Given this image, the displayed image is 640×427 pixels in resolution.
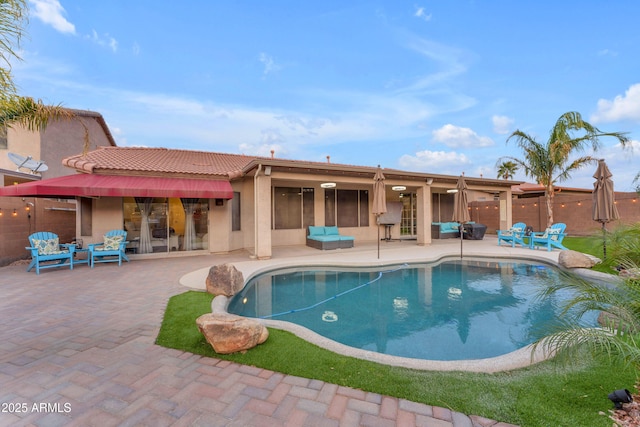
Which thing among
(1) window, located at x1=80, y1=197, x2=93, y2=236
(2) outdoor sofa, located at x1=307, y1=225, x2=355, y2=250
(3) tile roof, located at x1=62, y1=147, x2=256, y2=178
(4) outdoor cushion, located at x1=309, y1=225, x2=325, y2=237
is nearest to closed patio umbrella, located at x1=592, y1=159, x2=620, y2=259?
(2) outdoor sofa, located at x1=307, y1=225, x2=355, y2=250

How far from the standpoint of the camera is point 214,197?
→ 1277cm

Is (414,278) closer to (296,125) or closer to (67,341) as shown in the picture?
(67,341)

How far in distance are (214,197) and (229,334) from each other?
952 cm

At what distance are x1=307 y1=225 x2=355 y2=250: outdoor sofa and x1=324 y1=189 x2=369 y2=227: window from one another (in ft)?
5.08

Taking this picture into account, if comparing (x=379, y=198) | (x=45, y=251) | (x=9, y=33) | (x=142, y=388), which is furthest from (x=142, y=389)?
(x=379, y=198)

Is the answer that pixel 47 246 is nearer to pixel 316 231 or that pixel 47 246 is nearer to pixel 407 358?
pixel 316 231

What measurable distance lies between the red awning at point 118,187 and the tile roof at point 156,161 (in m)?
0.46

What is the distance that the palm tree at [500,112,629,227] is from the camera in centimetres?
1627

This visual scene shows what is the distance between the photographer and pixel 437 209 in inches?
915

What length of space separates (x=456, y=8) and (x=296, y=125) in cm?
1787

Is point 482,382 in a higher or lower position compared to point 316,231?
lower

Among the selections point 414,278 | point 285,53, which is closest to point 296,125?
point 285,53

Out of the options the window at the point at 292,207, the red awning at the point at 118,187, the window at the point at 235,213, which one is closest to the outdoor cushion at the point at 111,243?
the red awning at the point at 118,187

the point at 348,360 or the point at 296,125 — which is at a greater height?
the point at 296,125
